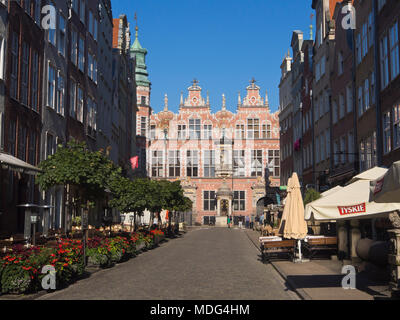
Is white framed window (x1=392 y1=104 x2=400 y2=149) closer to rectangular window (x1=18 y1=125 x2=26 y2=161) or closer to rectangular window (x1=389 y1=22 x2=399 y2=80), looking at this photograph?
rectangular window (x1=389 y1=22 x2=399 y2=80)

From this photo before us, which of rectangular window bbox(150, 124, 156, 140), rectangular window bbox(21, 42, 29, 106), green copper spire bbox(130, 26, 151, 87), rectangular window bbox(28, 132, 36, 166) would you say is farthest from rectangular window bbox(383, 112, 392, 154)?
green copper spire bbox(130, 26, 151, 87)

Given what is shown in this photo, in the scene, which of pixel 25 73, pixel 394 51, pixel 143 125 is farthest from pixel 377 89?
pixel 143 125

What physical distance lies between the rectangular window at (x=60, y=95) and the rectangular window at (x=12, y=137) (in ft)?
20.5

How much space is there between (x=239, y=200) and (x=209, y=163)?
6.35 metres

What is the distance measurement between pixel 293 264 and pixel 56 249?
8.96 m

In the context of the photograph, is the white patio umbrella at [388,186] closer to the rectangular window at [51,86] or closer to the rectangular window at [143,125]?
the rectangular window at [51,86]

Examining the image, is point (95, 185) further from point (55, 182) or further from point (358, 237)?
point (358, 237)

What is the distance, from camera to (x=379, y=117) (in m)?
24.1

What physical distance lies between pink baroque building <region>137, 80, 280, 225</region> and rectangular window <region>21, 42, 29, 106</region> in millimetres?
53528

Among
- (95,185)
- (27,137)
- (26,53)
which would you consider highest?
(26,53)

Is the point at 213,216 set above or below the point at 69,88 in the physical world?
below

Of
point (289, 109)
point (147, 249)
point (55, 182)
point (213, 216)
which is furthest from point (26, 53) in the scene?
point (213, 216)

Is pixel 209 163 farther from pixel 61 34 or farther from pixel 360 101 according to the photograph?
pixel 61 34

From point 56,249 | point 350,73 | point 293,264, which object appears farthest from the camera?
point 350,73
